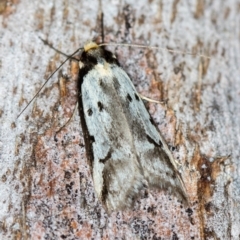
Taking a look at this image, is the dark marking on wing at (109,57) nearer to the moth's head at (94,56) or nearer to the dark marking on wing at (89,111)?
the moth's head at (94,56)

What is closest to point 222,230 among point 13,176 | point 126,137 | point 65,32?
point 126,137

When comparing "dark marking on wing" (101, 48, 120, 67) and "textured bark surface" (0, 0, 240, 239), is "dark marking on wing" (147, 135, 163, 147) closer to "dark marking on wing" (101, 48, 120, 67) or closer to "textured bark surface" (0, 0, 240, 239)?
"textured bark surface" (0, 0, 240, 239)

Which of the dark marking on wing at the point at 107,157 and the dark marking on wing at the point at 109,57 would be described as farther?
the dark marking on wing at the point at 109,57

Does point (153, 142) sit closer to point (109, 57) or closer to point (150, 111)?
point (150, 111)

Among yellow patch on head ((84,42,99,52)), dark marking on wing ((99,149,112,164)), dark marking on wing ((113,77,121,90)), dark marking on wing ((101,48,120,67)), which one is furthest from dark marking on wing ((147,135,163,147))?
yellow patch on head ((84,42,99,52))

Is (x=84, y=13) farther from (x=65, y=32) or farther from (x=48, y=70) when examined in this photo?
(x=48, y=70)

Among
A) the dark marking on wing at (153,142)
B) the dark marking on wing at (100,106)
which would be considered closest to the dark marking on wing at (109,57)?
the dark marking on wing at (100,106)

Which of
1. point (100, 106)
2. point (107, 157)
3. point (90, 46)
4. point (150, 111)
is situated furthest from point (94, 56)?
point (107, 157)
